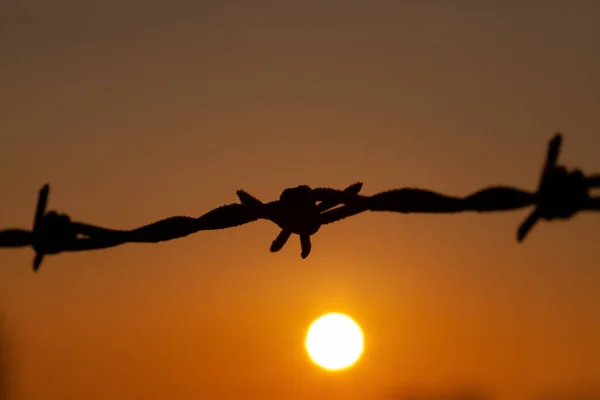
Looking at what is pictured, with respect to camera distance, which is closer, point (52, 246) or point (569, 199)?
point (569, 199)

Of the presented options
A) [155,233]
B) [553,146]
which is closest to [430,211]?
[553,146]

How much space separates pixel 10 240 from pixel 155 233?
2.48 feet

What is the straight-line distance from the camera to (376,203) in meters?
4.81

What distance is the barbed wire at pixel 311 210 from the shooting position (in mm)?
4195

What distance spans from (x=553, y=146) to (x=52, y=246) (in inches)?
100

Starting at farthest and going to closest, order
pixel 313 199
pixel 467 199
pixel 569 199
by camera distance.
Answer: pixel 313 199 → pixel 467 199 → pixel 569 199

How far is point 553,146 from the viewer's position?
165 inches

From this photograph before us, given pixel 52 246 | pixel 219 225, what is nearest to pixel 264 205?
pixel 219 225

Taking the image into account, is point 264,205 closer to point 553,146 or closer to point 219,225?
point 219,225

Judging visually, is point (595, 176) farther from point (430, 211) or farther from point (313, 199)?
point (313, 199)

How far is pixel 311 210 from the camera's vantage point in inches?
205

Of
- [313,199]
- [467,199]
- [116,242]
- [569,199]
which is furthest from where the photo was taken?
[116,242]

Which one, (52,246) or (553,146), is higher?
(553,146)

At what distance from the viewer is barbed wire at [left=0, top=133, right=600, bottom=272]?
13.8ft
